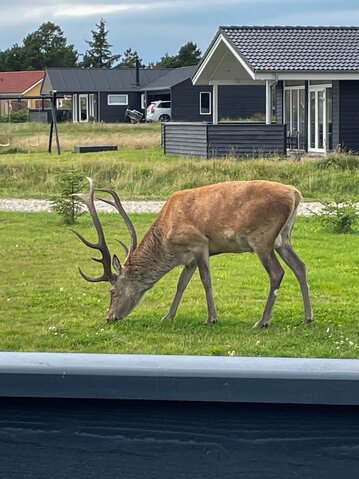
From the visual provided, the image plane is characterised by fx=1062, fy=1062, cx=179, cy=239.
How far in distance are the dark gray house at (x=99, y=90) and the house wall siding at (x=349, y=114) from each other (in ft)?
150

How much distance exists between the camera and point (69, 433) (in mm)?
2070

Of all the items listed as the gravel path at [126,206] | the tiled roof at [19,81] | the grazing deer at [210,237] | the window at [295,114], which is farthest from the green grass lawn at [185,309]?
the tiled roof at [19,81]

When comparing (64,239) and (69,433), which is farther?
(64,239)

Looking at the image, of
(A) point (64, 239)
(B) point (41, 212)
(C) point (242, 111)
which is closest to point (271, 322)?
(A) point (64, 239)

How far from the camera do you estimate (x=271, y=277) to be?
31.0ft

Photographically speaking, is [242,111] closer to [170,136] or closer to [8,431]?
[170,136]

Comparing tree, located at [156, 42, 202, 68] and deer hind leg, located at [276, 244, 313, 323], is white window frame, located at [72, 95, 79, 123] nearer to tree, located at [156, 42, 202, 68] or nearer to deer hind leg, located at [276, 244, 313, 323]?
tree, located at [156, 42, 202, 68]

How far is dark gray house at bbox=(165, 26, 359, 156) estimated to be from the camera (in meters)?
31.2

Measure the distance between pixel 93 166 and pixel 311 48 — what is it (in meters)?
11.1

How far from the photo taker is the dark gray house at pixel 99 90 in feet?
255

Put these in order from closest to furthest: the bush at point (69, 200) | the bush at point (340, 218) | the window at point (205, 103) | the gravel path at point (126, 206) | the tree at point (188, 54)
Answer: the bush at point (340, 218)
the bush at point (69, 200)
the gravel path at point (126, 206)
the window at point (205, 103)
the tree at point (188, 54)

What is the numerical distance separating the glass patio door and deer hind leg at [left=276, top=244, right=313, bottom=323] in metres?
24.1

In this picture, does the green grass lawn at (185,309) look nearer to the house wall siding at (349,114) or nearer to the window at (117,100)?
the house wall siding at (349,114)

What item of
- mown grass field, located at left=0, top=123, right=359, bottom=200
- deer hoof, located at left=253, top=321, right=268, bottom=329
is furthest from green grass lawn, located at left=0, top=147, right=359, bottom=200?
deer hoof, located at left=253, top=321, right=268, bottom=329
